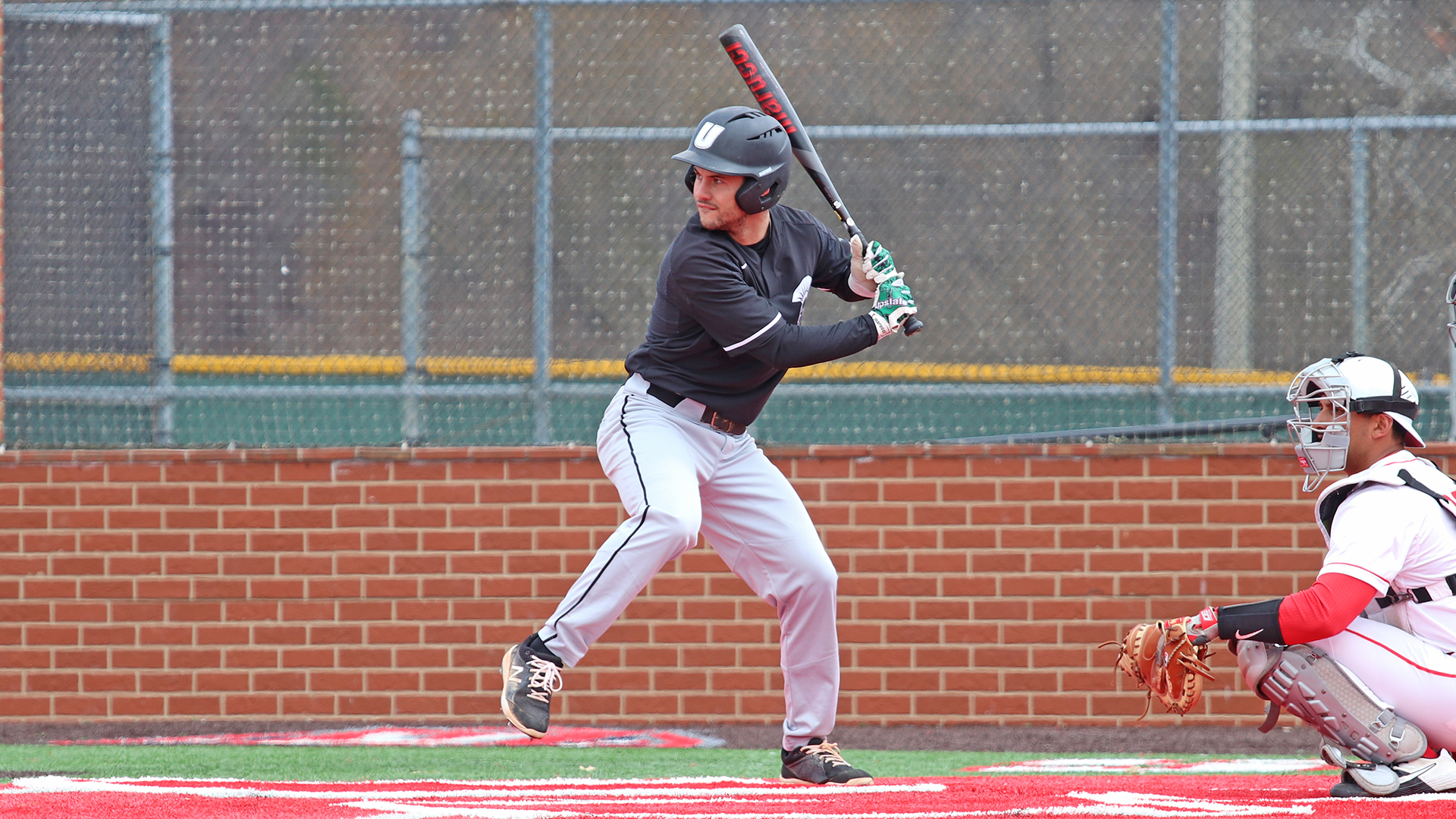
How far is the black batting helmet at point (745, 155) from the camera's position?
378 centimetres

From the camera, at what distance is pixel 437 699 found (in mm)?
5996

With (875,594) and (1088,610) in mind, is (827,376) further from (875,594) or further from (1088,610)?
(1088,610)

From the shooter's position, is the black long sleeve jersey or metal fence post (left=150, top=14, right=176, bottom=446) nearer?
the black long sleeve jersey

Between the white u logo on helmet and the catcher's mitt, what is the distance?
1.65 meters

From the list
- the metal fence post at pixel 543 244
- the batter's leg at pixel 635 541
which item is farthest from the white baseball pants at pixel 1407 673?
the metal fence post at pixel 543 244

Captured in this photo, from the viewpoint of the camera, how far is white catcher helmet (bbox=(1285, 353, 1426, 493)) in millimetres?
3469

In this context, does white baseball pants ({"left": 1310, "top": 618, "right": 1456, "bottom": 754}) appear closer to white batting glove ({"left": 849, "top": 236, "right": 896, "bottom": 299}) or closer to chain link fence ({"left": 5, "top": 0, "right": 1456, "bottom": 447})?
white batting glove ({"left": 849, "top": 236, "right": 896, "bottom": 299})

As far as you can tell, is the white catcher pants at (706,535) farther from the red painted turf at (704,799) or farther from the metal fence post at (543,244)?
the metal fence post at (543,244)

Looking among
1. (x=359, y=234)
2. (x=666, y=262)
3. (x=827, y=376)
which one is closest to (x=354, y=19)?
(x=359, y=234)

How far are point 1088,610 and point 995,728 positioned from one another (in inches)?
24.1

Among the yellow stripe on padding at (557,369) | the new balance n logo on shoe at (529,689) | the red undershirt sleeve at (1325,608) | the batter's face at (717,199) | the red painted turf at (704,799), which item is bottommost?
the red painted turf at (704,799)

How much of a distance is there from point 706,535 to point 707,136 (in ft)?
3.81

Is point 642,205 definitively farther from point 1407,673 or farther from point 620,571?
point 1407,673

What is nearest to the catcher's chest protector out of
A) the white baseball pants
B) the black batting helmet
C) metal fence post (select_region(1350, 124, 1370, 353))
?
the white baseball pants
